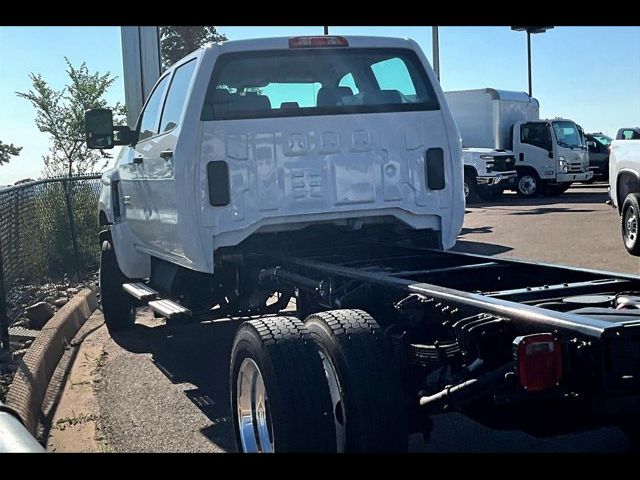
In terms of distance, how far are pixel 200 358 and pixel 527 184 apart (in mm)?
20760

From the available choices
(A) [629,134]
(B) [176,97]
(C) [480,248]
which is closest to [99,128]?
(B) [176,97]

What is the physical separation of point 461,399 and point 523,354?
1.56ft

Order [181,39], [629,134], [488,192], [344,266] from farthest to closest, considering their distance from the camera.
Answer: [181,39], [488,192], [629,134], [344,266]

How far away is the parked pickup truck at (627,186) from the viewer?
39.1 feet

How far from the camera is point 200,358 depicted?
25.1ft

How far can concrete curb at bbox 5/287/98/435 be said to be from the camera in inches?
234

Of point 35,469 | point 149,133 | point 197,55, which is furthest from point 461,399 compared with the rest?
point 149,133

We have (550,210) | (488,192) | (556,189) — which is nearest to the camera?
(550,210)

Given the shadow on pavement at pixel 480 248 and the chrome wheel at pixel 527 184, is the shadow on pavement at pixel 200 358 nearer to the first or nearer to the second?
the shadow on pavement at pixel 480 248

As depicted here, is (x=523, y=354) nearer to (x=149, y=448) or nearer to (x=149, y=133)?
(x=149, y=448)

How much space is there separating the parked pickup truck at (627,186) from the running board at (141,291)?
6.86 metres

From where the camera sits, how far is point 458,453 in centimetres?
483

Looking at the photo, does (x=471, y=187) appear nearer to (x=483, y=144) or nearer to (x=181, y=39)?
(x=483, y=144)

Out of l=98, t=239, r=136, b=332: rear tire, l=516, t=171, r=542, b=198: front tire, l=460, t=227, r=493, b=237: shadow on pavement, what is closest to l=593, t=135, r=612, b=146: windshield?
l=516, t=171, r=542, b=198: front tire
